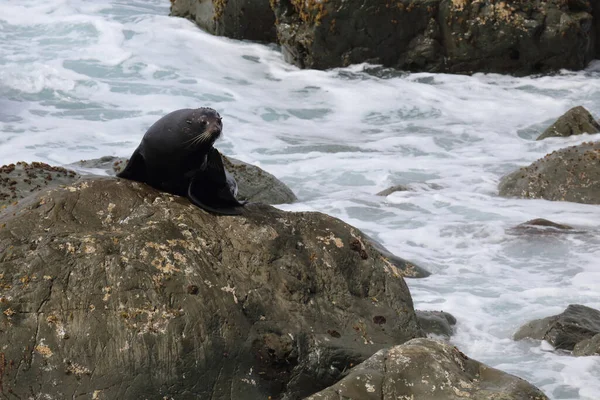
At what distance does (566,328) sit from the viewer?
778 cm

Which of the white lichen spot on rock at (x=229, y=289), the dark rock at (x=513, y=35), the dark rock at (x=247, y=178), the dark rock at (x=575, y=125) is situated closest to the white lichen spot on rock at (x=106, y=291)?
the white lichen spot on rock at (x=229, y=289)

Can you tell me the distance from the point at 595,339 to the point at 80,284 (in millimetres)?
4239

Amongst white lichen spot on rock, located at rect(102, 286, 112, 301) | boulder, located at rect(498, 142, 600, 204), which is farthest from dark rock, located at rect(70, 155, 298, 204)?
white lichen spot on rock, located at rect(102, 286, 112, 301)

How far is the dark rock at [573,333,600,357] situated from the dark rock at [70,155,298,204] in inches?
170

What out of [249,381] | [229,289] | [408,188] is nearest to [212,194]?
[229,289]

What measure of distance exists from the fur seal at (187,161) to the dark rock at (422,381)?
171 centimetres

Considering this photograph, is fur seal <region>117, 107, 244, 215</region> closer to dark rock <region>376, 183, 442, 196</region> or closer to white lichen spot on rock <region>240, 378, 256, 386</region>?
white lichen spot on rock <region>240, 378, 256, 386</region>

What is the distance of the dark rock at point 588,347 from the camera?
7348 millimetres

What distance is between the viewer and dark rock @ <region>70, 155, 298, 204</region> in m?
10.7

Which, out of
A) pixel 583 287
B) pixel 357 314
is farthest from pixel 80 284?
pixel 583 287

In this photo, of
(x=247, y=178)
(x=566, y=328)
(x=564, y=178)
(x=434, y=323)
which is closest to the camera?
(x=566, y=328)

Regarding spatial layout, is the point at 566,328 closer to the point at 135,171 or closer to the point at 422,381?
the point at 422,381

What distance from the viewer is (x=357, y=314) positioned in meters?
6.07

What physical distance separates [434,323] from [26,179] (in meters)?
4.00
